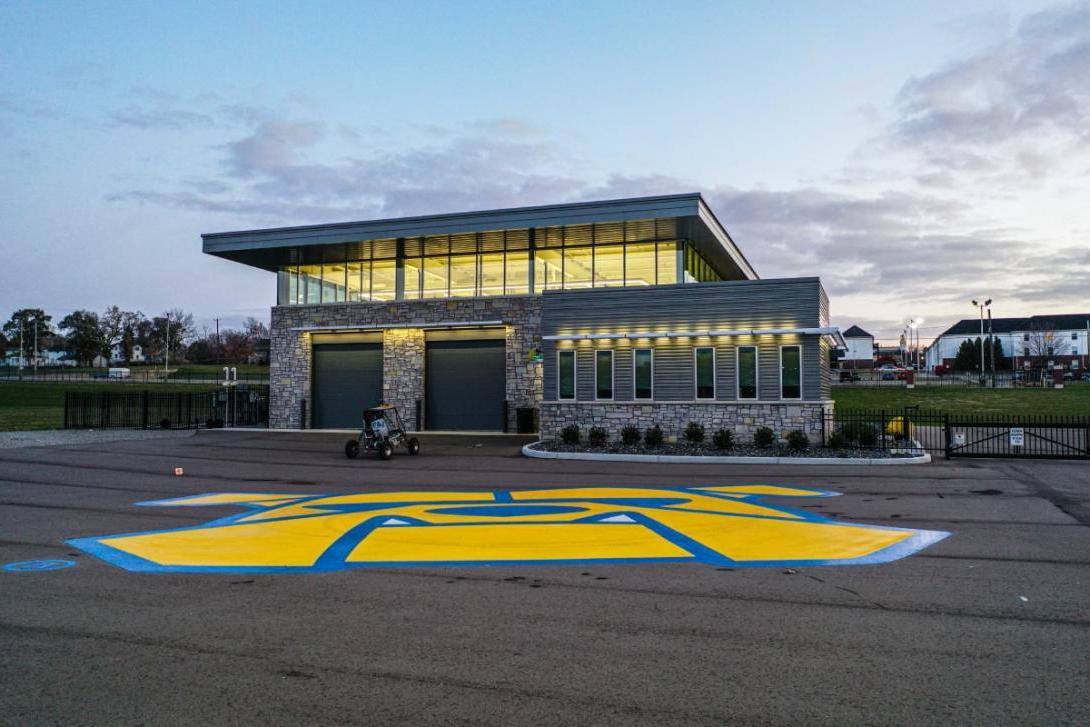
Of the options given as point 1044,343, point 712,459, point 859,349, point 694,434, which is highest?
point 859,349

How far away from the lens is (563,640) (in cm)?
582

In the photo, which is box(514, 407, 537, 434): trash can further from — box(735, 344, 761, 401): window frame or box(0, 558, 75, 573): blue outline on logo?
box(0, 558, 75, 573): blue outline on logo

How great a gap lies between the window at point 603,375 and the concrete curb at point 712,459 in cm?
380

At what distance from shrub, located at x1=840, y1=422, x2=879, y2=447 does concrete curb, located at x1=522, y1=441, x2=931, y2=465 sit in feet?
4.56

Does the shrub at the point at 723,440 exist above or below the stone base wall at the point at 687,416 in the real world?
below

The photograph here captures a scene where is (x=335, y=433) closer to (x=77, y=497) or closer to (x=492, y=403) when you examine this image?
(x=492, y=403)

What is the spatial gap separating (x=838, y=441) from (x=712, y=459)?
12.9 feet

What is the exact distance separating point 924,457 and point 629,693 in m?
18.1

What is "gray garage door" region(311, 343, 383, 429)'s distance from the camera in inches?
1303

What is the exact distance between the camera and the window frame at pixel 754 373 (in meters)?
23.5

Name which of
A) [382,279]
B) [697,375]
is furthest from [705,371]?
[382,279]

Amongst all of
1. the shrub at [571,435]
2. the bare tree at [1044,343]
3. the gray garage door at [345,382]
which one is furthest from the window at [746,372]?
the bare tree at [1044,343]

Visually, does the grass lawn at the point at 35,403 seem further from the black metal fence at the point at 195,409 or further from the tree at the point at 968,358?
the tree at the point at 968,358

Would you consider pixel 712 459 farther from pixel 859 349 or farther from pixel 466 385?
pixel 859 349
